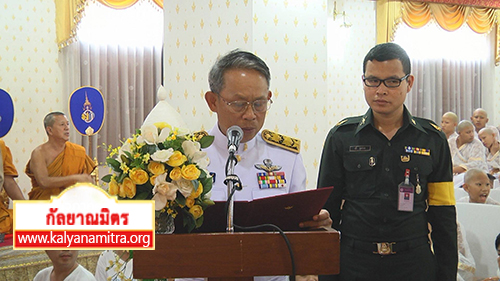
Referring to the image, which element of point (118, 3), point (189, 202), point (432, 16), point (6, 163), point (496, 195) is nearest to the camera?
point (189, 202)

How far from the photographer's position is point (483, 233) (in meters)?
3.03

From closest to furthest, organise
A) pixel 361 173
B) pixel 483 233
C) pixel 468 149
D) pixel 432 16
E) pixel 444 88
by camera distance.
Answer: pixel 361 173, pixel 483 233, pixel 468 149, pixel 432 16, pixel 444 88

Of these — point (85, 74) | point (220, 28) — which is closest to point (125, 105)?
point (85, 74)

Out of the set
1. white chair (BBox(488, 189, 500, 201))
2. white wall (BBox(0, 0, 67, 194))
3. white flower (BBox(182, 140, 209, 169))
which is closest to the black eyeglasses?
white flower (BBox(182, 140, 209, 169))

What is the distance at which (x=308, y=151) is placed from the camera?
13.2ft

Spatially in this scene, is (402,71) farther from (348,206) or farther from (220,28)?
(220,28)

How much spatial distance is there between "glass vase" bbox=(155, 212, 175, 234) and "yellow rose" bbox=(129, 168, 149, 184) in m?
0.09

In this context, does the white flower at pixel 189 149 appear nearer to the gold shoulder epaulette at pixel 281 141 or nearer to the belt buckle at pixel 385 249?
the gold shoulder epaulette at pixel 281 141

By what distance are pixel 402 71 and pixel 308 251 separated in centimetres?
103

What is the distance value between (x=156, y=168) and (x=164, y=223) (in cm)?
13

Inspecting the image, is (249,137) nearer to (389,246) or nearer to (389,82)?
(389,82)

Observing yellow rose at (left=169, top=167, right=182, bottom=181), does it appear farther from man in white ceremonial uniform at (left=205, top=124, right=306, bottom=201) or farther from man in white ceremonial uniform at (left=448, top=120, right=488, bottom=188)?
man in white ceremonial uniform at (left=448, top=120, right=488, bottom=188)

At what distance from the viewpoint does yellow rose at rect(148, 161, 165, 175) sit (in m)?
1.12

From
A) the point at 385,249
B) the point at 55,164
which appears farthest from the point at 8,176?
the point at 385,249
